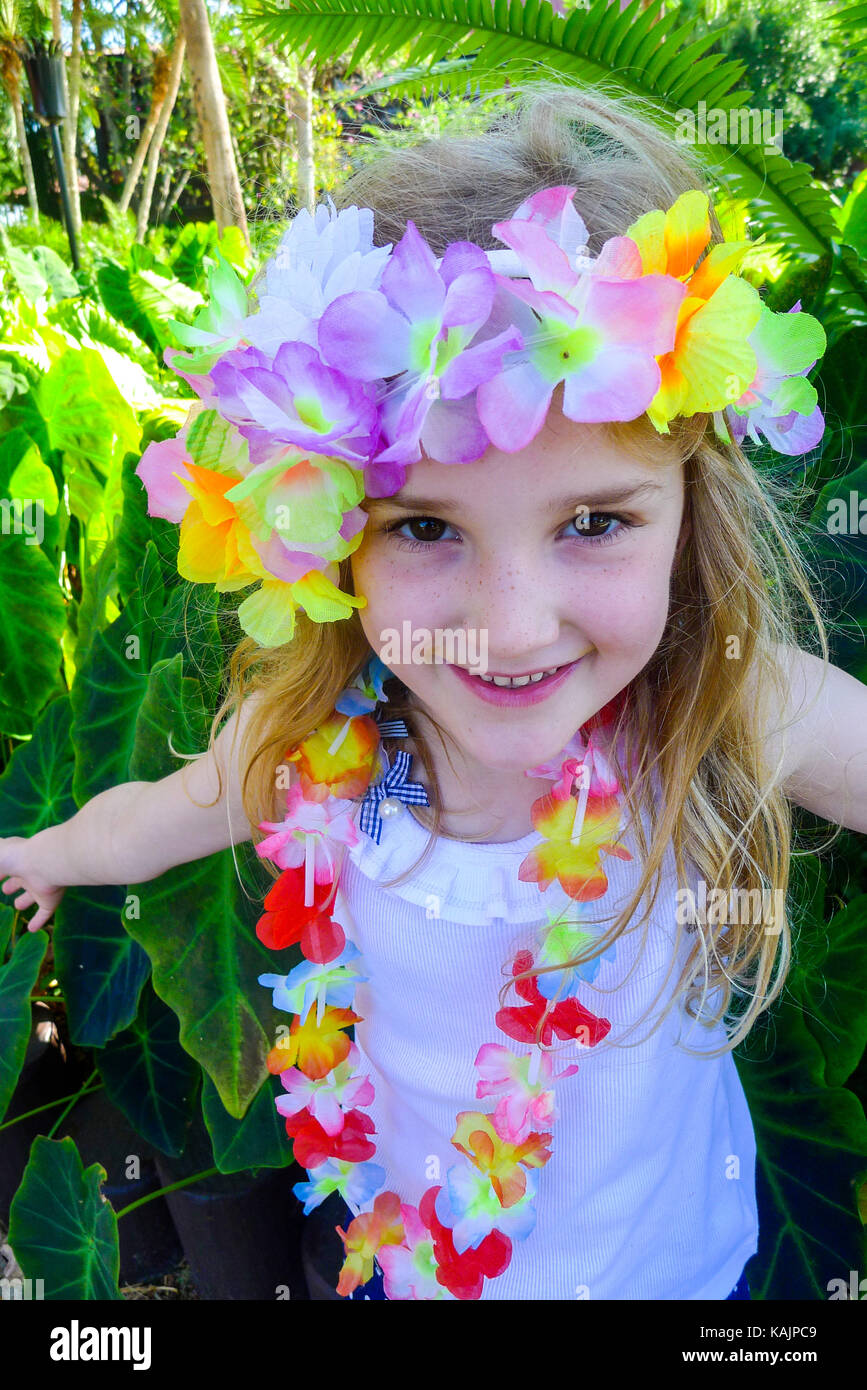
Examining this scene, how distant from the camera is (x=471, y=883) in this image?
902 millimetres

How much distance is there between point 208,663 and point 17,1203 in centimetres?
68

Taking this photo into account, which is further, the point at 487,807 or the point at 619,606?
the point at 487,807

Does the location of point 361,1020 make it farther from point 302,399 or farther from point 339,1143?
point 302,399

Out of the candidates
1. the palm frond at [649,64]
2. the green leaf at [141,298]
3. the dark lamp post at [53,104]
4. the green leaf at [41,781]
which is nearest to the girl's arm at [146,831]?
the green leaf at [41,781]

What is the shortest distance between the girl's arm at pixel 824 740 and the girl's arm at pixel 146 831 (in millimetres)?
474

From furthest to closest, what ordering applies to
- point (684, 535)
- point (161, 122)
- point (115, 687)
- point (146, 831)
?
point (161, 122) → point (115, 687) → point (146, 831) → point (684, 535)

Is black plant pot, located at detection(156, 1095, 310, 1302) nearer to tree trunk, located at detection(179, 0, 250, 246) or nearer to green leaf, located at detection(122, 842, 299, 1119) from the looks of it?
green leaf, located at detection(122, 842, 299, 1119)

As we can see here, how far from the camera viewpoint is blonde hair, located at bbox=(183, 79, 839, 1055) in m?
0.76

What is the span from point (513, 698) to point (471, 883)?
222 millimetres

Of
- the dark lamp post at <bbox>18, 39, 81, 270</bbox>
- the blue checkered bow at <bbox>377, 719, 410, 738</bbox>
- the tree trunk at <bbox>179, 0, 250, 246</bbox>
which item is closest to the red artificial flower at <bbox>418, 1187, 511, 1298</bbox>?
the blue checkered bow at <bbox>377, 719, 410, 738</bbox>

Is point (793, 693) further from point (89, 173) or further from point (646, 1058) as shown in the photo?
point (89, 173)

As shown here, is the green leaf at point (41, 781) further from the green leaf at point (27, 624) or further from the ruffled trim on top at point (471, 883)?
the ruffled trim on top at point (471, 883)

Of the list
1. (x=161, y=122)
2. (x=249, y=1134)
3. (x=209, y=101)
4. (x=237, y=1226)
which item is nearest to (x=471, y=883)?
(x=249, y=1134)

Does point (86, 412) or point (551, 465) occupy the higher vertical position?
point (86, 412)
